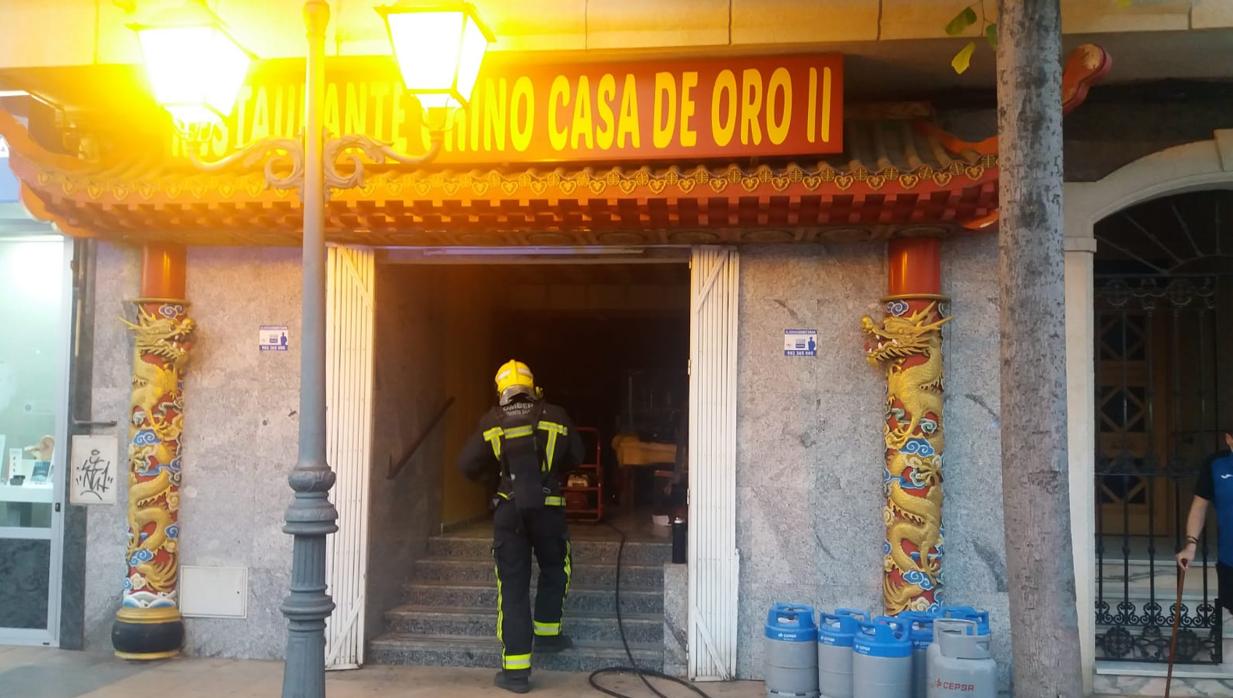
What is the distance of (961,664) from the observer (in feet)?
17.8

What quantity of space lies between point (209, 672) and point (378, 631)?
1.16 metres

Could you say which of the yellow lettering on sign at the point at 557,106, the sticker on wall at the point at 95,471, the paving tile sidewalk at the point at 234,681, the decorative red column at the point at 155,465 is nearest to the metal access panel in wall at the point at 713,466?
the paving tile sidewalk at the point at 234,681

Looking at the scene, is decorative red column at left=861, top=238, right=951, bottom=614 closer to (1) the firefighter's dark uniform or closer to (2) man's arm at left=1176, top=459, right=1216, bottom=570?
(2) man's arm at left=1176, top=459, right=1216, bottom=570

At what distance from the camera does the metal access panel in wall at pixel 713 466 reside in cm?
674

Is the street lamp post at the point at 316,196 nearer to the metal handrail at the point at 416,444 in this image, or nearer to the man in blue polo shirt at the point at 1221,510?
the metal handrail at the point at 416,444

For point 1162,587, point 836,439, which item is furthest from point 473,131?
point 1162,587

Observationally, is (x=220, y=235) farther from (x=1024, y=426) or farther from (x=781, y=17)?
(x=1024, y=426)

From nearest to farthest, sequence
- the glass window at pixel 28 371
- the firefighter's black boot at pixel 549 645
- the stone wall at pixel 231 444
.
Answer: the firefighter's black boot at pixel 549 645 → the stone wall at pixel 231 444 → the glass window at pixel 28 371

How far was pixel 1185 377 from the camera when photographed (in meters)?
9.84

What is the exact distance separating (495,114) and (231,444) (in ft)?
10.1

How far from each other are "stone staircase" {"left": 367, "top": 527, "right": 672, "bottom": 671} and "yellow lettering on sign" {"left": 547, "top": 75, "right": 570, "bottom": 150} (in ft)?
11.2

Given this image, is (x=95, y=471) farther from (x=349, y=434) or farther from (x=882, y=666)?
(x=882, y=666)

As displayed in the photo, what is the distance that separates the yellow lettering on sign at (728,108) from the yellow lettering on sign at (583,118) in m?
0.79

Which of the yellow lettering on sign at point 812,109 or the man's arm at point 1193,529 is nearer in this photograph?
the man's arm at point 1193,529
